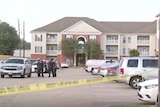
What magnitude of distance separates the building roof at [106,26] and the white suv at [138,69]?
75573mm

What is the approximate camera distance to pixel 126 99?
1648 cm

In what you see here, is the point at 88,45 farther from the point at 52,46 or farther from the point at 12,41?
the point at 12,41

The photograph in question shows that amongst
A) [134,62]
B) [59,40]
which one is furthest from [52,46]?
[134,62]

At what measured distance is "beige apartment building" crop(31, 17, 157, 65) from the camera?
9756 cm

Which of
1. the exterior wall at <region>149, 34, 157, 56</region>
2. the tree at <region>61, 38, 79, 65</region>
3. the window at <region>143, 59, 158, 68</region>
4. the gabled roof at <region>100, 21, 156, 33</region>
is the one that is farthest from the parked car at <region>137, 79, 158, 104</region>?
the gabled roof at <region>100, 21, 156, 33</region>

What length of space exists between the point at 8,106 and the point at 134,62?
9.92 meters

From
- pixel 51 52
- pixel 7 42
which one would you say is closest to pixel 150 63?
pixel 51 52

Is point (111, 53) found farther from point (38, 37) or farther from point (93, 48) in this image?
point (38, 37)

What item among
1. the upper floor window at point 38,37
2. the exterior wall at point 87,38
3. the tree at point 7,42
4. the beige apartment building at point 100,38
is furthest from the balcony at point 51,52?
the tree at point 7,42

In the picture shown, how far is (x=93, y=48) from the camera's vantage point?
9438 centimetres

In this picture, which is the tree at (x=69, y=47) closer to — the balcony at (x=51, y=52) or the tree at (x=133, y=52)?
the balcony at (x=51, y=52)

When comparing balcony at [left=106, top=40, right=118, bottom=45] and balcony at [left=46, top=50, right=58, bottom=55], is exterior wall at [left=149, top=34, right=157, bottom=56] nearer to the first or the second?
balcony at [left=106, top=40, right=118, bottom=45]

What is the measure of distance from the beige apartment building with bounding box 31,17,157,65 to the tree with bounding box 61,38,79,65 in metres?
1.78

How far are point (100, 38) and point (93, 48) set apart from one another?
4.49m
